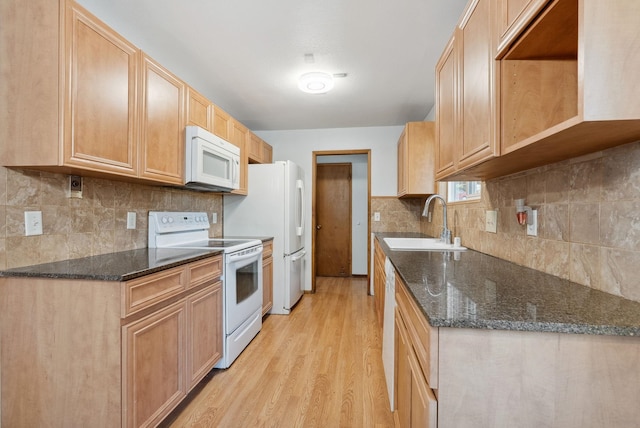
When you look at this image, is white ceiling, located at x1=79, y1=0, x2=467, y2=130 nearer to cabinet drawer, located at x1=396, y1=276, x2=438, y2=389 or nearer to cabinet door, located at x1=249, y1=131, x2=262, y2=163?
cabinet door, located at x1=249, y1=131, x2=262, y2=163

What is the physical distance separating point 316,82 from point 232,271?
1.70 metres

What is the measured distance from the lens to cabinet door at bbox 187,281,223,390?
1.75 m

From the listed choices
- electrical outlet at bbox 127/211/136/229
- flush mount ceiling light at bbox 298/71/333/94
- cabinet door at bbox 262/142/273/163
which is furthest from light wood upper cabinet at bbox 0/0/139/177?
cabinet door at bbox 262/142/273/163

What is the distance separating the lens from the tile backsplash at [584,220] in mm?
870

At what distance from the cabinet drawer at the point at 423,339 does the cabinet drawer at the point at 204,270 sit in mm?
1234

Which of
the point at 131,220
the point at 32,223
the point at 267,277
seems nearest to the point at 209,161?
the point at 131,220

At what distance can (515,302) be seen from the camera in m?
0.86

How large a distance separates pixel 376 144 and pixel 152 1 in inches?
117

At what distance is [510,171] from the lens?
1.48 meters

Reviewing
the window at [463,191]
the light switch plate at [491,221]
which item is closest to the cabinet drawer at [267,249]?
the window at [463,191]

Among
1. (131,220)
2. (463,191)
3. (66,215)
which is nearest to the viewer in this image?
(66,215)

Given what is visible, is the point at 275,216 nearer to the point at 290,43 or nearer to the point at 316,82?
the point at 316,82

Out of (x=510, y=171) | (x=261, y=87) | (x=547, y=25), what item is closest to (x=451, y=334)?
(x=547, y=25)

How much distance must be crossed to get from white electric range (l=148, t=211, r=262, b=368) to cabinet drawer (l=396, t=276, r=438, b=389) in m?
1.41
